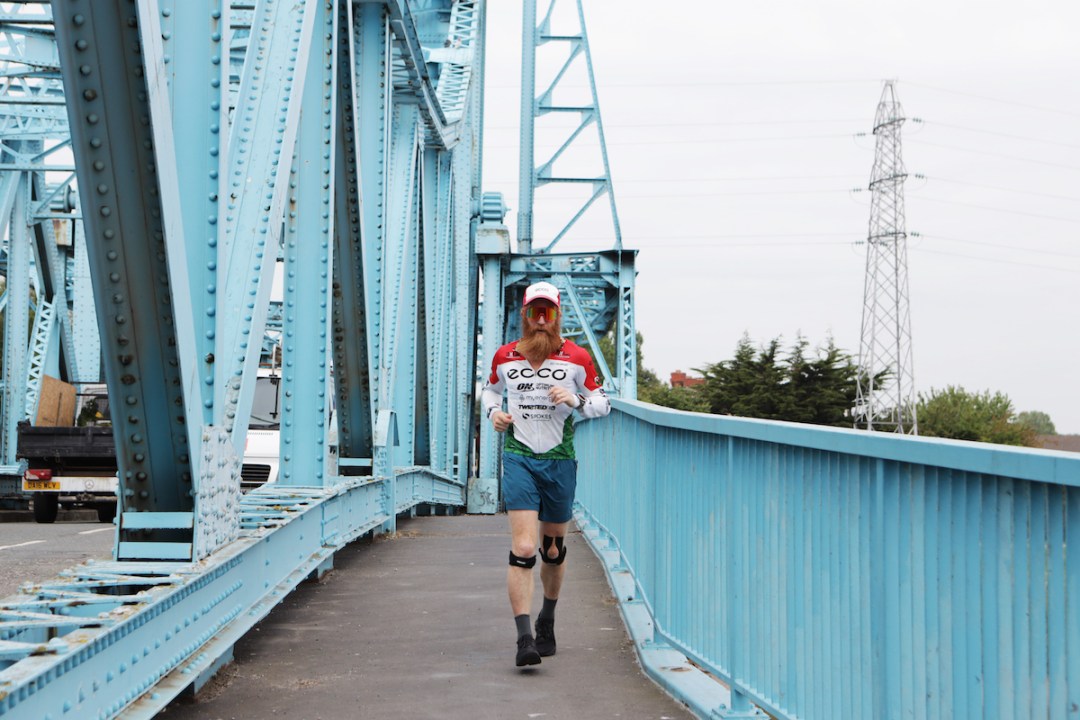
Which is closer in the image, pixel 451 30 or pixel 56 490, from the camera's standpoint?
pixel 56 490

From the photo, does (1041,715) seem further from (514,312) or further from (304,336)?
(514,312)

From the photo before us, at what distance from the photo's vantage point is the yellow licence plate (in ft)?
57.6

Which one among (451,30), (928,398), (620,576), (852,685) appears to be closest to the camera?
(852,685)

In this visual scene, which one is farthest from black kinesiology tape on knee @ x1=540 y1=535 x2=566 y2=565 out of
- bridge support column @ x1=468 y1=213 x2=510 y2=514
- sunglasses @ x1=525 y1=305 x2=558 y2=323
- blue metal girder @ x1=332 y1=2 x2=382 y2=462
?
bridge support column @ x1=468 y1=213 x2=510 y2=514

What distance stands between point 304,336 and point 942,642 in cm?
657

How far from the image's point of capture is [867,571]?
12.4 ft

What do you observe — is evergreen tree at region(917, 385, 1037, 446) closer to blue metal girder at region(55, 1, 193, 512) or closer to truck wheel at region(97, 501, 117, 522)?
truck wheel at region(97, 501, 117, 522)

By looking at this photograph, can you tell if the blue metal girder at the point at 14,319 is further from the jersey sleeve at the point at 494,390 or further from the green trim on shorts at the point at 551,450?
the green trim on shorts at the point at 551,450

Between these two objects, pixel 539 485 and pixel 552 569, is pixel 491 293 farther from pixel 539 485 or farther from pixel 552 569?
pixel 539 485

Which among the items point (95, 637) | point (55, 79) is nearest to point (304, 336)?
point (95, 637)

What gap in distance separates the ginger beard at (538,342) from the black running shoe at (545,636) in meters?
1.28

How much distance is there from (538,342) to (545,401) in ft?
0.92

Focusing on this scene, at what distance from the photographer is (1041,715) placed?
278cm

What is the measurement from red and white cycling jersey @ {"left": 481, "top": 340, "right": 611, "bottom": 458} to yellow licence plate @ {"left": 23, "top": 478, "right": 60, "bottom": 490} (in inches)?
493
